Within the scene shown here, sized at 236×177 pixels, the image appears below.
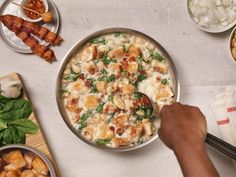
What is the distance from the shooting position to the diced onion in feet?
5.08

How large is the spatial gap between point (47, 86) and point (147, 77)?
1.15 ft

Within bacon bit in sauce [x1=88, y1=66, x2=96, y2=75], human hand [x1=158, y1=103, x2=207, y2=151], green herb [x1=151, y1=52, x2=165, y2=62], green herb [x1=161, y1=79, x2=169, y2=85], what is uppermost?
green herb [x1=151, y1=52, x2=165, y2=62]

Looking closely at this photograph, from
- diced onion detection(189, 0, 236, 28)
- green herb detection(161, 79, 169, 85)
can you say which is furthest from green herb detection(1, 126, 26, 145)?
diced onion detection(189, 0, 236, 28)

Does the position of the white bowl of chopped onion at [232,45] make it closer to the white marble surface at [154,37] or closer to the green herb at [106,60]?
the white marble surface at [154,37]

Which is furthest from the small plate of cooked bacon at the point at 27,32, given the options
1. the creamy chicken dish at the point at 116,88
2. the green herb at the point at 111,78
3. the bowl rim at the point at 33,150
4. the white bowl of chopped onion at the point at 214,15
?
the white bowl of chopped onion at the point at 214,15

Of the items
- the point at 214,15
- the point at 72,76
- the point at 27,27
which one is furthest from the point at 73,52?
the point at 214,15

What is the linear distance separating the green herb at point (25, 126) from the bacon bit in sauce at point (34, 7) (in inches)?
14.6

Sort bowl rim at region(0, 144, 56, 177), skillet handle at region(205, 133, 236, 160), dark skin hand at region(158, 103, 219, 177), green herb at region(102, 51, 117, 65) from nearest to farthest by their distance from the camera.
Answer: dark skin hand at region(158, 103, 219, 177)
skillet handle at region(205, 133, 236, 160)
bowl rim at region(0, 144, 56, 177)
green herb at region(102, 51, 117, 65)

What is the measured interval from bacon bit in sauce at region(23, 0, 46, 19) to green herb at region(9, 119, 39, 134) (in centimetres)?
37

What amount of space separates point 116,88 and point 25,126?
1.07 feet

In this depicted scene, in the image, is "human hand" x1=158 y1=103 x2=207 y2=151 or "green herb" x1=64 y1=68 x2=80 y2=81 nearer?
"human hand" x1=158 y1=103 x2=207 y2=151

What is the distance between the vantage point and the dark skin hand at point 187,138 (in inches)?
43.1

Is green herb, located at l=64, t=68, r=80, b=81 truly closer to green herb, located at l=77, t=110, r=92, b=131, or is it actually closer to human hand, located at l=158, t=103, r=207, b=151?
green herb, located at l=77, t=110, r=92, b=131

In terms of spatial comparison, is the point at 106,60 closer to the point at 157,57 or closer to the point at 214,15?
the point at 157,57
